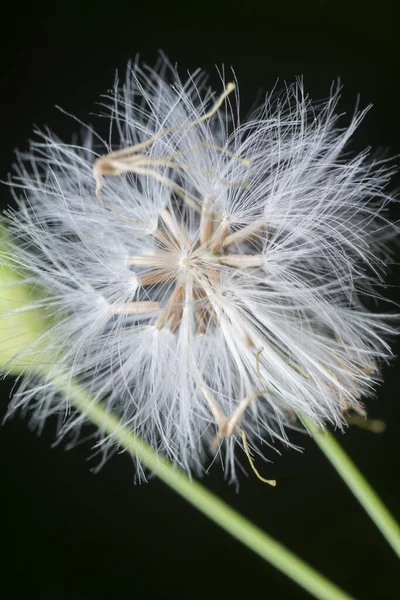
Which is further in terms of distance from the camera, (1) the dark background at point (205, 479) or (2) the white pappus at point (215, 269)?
(1) the dark background at point (205, 479)

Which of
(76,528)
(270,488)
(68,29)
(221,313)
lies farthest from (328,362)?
(68,29)

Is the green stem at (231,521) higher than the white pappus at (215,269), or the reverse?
the white pappus at (215,269)

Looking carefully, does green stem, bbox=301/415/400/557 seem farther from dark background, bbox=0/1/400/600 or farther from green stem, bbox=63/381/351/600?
dark background, bbox=0/1/400/600

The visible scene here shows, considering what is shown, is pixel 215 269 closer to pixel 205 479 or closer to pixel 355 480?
pixel 355 480

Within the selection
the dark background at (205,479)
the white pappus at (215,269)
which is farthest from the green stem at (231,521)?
the dark background at (205,479)

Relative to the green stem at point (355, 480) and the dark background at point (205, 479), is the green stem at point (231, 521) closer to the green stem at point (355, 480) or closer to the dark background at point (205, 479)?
the green stem at point (355, 480)

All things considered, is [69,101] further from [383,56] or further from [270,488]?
[270,488]

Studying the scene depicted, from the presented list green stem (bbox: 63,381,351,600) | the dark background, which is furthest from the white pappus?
the dark background
